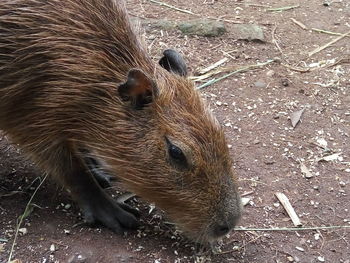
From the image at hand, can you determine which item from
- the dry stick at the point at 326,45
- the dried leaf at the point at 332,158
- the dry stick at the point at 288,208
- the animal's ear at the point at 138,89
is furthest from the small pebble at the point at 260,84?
the animal's ear at the point at 138,89

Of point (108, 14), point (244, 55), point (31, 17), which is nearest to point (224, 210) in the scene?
point (108, 14)

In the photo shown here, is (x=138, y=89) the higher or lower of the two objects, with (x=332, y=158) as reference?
higher

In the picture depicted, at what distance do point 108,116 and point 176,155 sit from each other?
61 cm

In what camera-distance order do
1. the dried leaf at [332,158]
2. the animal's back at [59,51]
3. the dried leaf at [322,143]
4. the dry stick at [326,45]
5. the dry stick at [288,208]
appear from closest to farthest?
the animal's back at [59,51]
the dry stick at [288,208]
the dried leaf at [332,158]
the dried leaf at [322,143]
the dry stick at [326,45]

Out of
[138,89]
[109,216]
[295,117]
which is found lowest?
[295,117]

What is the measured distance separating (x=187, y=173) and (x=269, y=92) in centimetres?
265

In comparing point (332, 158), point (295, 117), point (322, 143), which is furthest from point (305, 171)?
point (295, 117)

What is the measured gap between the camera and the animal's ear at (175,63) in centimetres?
458

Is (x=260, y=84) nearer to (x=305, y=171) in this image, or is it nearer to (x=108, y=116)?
(x=305, y=171)

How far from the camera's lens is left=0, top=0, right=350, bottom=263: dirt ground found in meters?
4.49

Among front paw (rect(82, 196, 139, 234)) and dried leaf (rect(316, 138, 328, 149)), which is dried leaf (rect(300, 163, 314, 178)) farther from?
front paw (rect(82, 196, 139, 234))

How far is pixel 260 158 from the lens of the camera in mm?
5496

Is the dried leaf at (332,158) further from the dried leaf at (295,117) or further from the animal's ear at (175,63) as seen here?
the animal's ear at (175,63)

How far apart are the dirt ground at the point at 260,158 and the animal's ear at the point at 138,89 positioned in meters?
1.08
